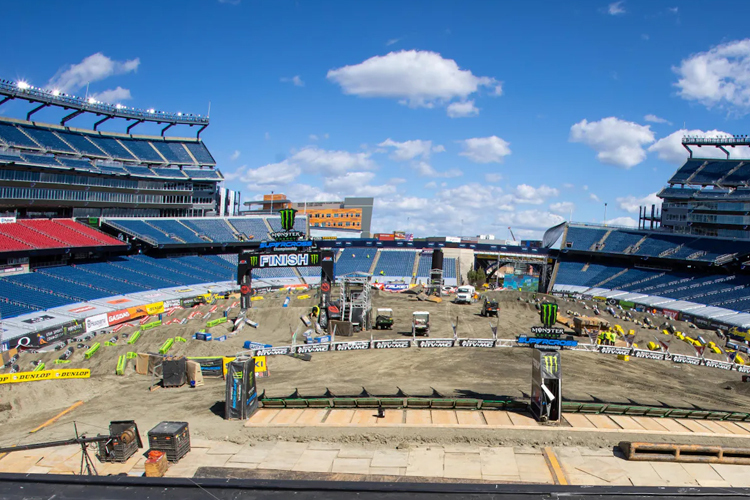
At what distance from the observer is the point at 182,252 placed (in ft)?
263

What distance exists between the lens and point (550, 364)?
21.5 meters

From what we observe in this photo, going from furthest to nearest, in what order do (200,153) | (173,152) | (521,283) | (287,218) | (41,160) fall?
(200,153) → (173,152) → (521,283) → (41,160) → (287,218)

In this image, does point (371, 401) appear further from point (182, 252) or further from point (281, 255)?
point (182, 252)

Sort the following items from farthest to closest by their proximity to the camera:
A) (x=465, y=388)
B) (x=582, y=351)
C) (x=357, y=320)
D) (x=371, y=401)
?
1. (x=357, y=320)
2. (x=582, y=351)
3. (x=465, y=388)
4. (x=371, y=401)

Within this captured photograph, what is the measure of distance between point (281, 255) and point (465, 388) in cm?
2371

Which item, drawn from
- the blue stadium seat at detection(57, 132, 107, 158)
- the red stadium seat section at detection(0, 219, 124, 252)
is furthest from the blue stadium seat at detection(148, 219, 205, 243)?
the blue stadium seat at detection(57, 132, 107, 158)

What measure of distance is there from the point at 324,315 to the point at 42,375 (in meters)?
22.3

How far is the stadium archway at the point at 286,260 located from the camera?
45.2m

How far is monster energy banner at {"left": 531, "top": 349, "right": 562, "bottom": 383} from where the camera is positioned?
21.4 m

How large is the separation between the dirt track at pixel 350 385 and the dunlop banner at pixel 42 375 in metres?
0.49

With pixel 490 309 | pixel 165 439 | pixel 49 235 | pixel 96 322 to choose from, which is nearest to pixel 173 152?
pixel 49 235

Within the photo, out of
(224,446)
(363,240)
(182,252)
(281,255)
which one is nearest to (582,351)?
(281,255)

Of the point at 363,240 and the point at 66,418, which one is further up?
the point at 363,240

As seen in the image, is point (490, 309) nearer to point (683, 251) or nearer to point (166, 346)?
point (166, 346)
